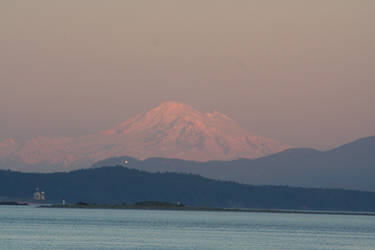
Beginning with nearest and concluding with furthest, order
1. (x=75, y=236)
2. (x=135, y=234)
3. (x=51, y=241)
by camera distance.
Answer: (x=51, y=241)
(x=75, y=236)
(x=135, y=234)

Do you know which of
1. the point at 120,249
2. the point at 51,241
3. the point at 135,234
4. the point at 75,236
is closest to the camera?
the point at 120,249

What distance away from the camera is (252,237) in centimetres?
17600

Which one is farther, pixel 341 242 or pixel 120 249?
pixel 341 242

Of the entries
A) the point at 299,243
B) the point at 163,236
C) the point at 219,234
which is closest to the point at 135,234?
the point at 163,236

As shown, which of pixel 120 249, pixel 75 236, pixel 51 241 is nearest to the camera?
pixel 120 249

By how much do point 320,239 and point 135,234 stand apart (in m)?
33.5

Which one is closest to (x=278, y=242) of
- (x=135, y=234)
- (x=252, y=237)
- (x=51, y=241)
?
(x=252, y=237)

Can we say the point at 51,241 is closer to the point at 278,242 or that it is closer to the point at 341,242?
the point at 278,242

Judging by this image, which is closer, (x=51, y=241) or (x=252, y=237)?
(x=51, y=241)

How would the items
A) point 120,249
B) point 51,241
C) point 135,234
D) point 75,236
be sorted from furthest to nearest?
point 135,234
point 75,236
point 51,241
point 120,249

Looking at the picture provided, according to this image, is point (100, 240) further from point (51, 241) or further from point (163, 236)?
point (163, 236)

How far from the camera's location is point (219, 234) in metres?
186

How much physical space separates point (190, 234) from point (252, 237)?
507 inches

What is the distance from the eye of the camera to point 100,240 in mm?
153375
